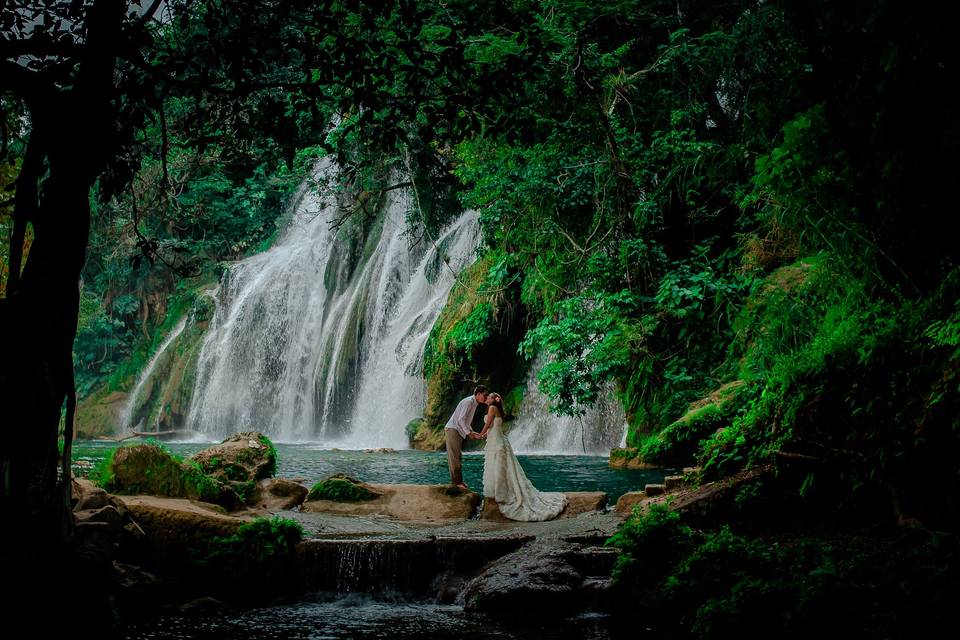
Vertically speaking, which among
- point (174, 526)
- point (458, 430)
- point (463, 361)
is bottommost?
point (174, 526)

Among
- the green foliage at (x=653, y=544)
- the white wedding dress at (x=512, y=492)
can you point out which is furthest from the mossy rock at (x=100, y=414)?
the green foliage at (x=653, y=544)

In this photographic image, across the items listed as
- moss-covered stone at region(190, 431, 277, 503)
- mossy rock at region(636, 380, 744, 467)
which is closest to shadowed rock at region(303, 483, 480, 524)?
moss-covered stone at region(190, 431, 277, 503)

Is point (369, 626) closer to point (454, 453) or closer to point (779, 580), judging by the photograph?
point (779, 580)

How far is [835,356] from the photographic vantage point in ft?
23.1

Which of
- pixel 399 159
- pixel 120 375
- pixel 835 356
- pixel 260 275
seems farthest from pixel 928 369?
pixel 120 375

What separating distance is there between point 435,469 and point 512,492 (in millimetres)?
6752

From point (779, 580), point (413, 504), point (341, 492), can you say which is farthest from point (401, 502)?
point (779, 580)

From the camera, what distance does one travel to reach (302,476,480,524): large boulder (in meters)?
10.5

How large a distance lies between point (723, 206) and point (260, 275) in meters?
21.0

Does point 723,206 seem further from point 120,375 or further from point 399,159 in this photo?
point 120,375

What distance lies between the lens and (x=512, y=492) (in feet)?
34.5

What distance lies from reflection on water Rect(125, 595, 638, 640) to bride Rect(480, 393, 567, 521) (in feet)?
9.71

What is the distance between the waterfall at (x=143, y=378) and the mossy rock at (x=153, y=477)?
26.5m

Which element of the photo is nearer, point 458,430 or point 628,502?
point 628,502
